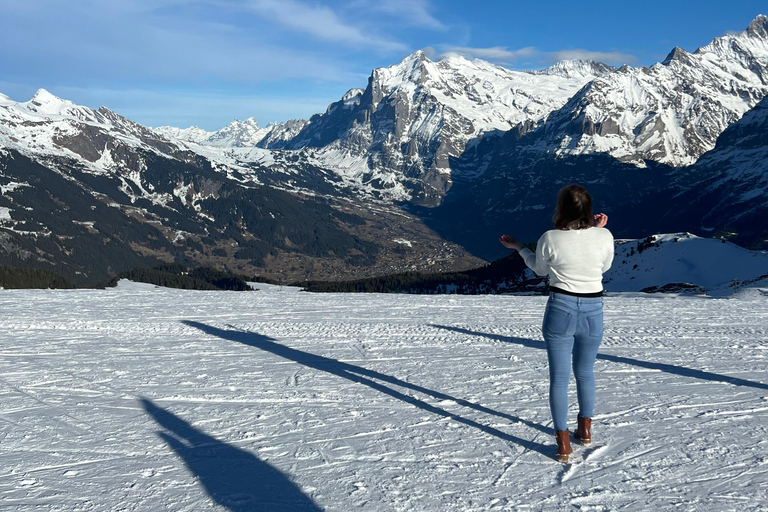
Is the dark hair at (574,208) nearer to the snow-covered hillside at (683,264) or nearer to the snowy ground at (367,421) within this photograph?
the snowy ground at (367,421)

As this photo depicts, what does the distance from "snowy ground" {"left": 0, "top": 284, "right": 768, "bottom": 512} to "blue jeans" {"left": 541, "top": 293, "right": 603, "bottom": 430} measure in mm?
841

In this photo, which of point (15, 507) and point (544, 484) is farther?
point (544, 484)

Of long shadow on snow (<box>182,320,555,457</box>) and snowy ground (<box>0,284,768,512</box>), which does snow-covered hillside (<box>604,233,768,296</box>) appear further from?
long shadow on snow (<box>182,320,555,457</box>)

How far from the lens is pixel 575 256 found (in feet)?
20.9

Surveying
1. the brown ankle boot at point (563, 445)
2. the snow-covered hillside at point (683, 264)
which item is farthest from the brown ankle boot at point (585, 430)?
the snow-covered hillside at point (683, 264)

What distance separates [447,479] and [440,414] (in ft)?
7.75

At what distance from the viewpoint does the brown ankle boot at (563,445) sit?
6.69 m

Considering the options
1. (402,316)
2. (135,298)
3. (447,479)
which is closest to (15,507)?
(447,479)

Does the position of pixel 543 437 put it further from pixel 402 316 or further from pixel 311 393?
pixel 402 316

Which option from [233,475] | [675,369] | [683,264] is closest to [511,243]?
[233,475]

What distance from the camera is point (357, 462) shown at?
22.5 feet

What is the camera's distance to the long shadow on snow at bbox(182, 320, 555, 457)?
782 centimetres

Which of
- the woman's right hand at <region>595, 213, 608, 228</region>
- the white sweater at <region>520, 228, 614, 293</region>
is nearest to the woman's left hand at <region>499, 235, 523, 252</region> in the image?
the white sweater at <region>520, 228, 614, 293</region>

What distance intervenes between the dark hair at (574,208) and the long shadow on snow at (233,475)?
420 cm
